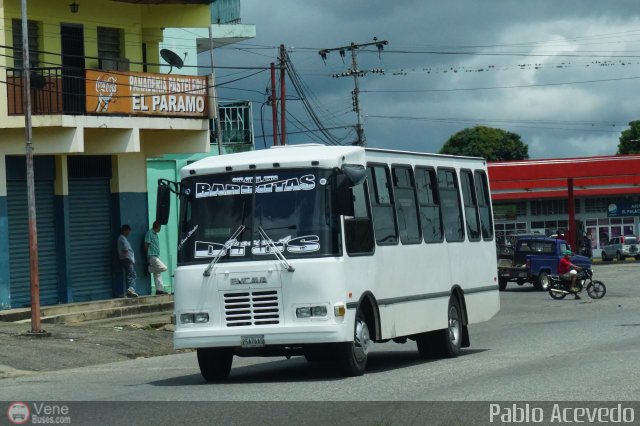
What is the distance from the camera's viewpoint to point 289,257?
598 inches

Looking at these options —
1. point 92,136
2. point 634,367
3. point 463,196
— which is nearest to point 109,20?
point 92,136

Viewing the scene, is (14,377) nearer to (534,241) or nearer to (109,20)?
(109,20)

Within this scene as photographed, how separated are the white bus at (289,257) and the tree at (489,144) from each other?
95.8 meters

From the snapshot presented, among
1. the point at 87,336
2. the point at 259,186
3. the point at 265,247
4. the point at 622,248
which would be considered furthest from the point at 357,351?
the point at 622,248

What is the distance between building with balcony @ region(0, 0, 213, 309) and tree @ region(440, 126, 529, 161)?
80286 millimetres

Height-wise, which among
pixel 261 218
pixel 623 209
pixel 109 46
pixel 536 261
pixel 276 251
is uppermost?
pixel 109 46

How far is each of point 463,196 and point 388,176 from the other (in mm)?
2980

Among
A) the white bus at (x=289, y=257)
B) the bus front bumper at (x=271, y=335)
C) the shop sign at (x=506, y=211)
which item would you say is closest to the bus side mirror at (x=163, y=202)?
the white bus at (x=289, y=257)

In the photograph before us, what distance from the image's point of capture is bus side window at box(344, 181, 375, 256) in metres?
15.5

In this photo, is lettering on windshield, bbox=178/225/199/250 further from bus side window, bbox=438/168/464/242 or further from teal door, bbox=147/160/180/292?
teal door, bbox=147/160/180/292

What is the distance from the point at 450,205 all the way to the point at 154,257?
14.7 meters

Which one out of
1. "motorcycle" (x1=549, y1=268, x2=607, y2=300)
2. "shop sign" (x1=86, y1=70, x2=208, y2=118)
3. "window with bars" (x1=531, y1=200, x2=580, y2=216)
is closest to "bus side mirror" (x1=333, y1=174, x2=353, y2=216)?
"shop sign" (x1=86, y1=70, x2=208, y2=118)

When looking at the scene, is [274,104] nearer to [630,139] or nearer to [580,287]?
[580,287]

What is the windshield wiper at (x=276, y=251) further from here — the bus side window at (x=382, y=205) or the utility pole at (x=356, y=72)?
the utility pole at (x=356, y=72)
